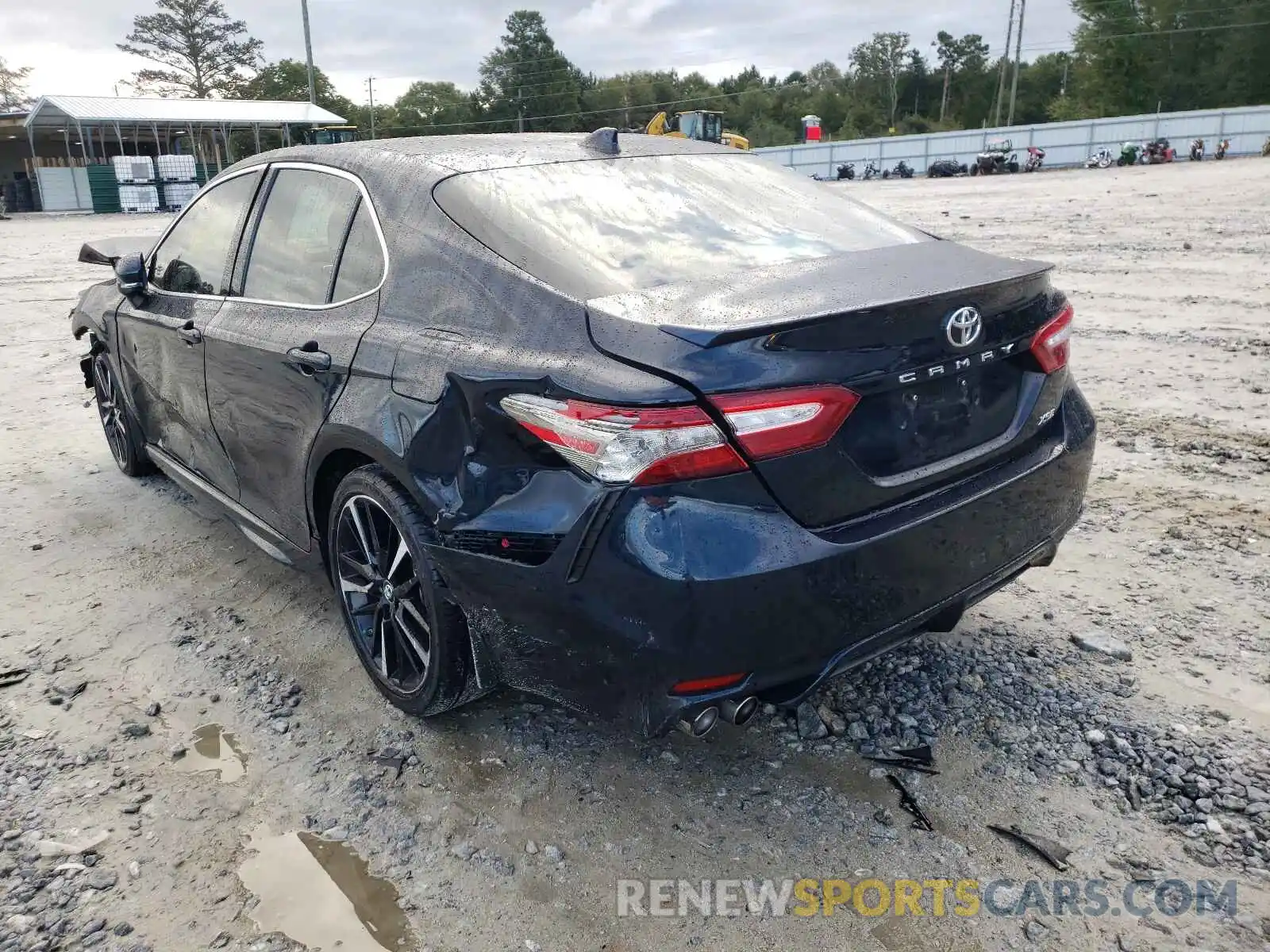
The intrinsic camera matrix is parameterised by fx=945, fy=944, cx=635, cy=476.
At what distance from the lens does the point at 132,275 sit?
423cm

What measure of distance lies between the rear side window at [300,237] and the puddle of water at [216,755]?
142 centimetres

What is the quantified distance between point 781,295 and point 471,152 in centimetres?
131

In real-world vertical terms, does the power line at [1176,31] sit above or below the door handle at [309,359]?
above

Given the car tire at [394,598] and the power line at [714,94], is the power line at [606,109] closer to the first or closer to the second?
the power line at [714,94]

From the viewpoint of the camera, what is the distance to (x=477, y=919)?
7.30 feet

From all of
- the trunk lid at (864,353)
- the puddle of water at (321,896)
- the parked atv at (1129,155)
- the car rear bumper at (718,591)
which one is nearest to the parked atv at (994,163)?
the parked atv at (1129,155)

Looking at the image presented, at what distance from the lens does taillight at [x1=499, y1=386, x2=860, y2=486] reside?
2051 mm

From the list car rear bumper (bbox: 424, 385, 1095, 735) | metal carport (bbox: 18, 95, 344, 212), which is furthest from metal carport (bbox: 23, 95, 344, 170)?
car rear bumper (bbox: 424, 385, 1095, 735)

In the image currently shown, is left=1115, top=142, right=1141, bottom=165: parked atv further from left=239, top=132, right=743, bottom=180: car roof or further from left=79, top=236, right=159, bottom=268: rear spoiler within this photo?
left=79, top=236, right=159, bottom=268: rear spoiler

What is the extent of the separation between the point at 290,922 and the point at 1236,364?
6632 mm

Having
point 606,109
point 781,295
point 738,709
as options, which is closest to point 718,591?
point 738,709

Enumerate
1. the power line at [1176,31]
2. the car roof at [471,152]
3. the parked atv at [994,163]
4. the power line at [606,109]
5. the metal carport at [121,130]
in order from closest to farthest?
the car roof at [471,152]
the metal carport at [121,130]
the parked atv at [994,163]
the power line at [1176,31]
the power line at [606,109]

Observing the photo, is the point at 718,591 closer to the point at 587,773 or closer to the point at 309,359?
the point at 587,773

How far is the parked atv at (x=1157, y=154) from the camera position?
1650 inches
